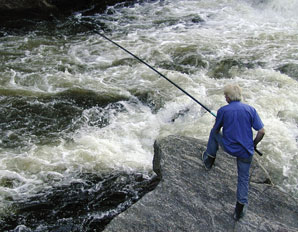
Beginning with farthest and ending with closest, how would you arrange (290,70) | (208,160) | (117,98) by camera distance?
1. (290,70)
2. (117,98)
3. (208,160)

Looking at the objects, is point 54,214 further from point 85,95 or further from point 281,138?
point 281,138

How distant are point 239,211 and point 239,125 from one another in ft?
3.48

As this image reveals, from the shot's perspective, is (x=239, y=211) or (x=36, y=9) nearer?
(x=239, y=211)

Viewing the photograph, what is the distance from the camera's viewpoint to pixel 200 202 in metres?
4.60

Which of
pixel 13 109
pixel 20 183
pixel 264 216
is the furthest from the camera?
pixel 13 109

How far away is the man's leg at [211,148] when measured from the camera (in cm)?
441

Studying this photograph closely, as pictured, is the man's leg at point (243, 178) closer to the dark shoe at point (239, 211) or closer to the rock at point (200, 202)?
the dark shoe at point (239, 211)

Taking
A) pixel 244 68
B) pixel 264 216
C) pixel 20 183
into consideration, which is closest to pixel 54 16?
pixel 244 68

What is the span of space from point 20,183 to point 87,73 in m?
4.19

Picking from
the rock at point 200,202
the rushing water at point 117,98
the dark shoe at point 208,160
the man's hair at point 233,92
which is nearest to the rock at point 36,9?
the rushing water at point 117,98

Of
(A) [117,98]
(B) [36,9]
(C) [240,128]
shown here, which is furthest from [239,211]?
(B) [36,9]

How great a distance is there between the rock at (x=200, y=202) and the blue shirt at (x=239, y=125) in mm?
858

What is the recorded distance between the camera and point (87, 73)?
364 inches

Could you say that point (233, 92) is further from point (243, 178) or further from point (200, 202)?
A: point (200, 202)
